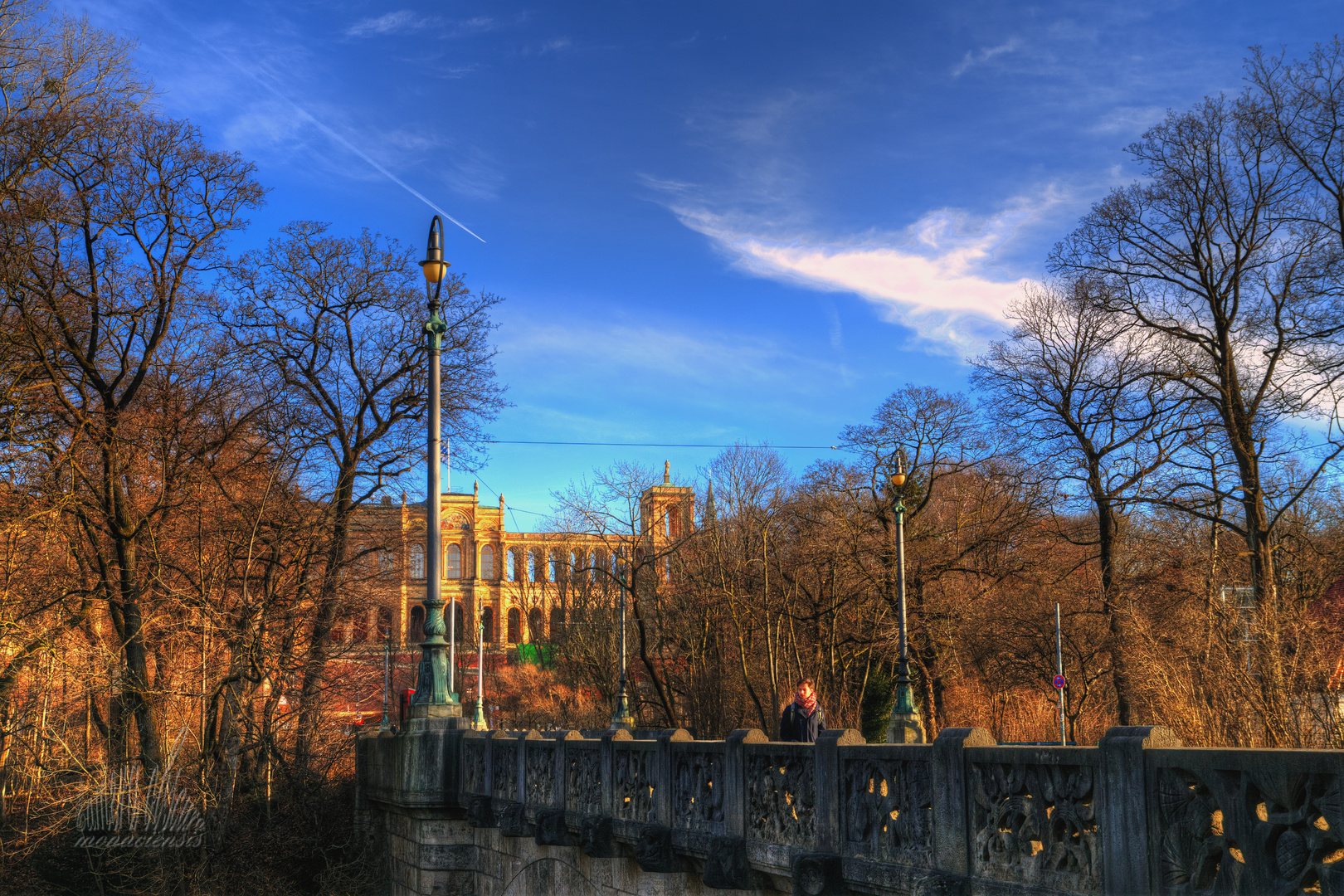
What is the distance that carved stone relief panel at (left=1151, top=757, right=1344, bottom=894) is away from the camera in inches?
181

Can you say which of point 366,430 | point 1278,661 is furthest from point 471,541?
point 1278,661

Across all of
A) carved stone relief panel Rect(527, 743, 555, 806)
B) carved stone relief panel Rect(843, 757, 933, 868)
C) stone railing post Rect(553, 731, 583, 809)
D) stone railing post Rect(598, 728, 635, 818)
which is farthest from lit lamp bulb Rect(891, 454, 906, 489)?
carved stone relief panel Rect(843, 757, 933, 868)

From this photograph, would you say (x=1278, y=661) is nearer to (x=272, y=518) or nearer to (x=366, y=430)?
(x=272, y=518)

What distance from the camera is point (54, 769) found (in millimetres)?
19016

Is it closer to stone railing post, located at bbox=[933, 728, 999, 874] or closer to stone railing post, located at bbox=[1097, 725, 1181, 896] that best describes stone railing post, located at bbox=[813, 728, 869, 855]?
stone railing post, located at bbox=[933, 728, 999, 874]

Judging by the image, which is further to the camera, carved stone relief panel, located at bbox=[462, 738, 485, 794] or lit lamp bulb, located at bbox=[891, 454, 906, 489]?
lit lamp bulb, located at bbox=[891, 454, 906, 489]

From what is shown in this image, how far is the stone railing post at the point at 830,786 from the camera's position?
7.87 meters

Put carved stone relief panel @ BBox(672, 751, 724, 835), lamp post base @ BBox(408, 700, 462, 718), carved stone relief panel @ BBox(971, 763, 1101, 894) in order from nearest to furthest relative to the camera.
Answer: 1. carved stone relief panel @ BBox(971, 763, 1101, 894)
2. carved stone relief panel @ BBox(672, 751, 724, 835)
3. lamp post base @ BBox(408, 700, 462, 718)

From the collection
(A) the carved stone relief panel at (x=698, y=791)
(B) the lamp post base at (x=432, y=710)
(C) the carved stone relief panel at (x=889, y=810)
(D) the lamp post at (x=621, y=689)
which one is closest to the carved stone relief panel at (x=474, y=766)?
(B) the lamp post base at (x=432, y=710)

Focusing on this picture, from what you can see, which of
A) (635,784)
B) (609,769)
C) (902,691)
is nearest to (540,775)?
(609,769)

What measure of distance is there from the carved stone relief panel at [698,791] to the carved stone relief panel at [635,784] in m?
0.44

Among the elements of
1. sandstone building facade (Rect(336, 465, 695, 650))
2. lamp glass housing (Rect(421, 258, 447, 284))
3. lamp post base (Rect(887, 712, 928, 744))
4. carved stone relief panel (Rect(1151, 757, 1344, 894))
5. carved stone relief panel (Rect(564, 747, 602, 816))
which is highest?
lamp glass housing (Rect(421, 258, 447, 284))

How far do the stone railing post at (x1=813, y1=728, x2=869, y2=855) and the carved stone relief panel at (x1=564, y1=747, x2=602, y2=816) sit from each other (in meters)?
4.30

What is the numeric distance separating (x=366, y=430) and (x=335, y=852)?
39.5ft
